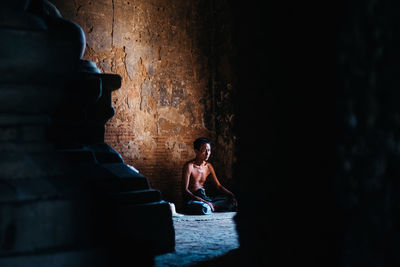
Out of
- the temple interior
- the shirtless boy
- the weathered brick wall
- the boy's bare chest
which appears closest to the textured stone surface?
the temple interior

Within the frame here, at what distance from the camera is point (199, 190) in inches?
205

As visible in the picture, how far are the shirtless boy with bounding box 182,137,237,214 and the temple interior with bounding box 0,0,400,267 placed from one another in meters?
0.98

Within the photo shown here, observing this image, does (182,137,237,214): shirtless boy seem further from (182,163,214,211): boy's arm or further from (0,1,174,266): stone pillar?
(0,1,174,266): stone pillar

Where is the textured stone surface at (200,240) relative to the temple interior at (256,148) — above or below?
below

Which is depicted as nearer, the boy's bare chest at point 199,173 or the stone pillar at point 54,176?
the stone pillar at point 54,176

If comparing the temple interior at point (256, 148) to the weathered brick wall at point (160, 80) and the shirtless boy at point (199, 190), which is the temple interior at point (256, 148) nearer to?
the shirtless boy at point (199, 190)

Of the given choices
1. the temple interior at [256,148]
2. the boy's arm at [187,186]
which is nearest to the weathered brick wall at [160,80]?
the boy's arm at [187,186]

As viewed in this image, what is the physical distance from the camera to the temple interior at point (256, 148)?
107cm

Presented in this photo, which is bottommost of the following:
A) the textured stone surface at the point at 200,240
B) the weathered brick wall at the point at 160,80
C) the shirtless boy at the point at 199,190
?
the textured stone surface at the point at 200,240

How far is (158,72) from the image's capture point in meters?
6.03

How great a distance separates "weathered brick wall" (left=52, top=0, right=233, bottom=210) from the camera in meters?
5.64

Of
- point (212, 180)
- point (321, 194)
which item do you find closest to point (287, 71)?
point (321, 194)

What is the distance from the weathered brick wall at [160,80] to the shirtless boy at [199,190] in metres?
0.76

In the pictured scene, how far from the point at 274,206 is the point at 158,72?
185 inches
